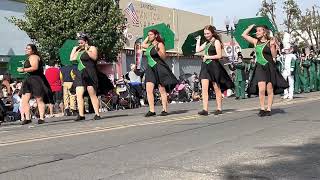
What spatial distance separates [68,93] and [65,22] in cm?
754

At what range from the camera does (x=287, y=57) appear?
1970cm

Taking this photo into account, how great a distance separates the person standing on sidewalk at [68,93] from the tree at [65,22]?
6330 mm

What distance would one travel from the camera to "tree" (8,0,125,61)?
23938 mm

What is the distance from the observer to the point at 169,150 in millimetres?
7469

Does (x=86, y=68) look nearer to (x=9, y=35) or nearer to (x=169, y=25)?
(x=9, y=35)

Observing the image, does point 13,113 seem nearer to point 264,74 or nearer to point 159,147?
point 264,74

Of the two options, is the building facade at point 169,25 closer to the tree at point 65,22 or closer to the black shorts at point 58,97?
the tree at point 65,22

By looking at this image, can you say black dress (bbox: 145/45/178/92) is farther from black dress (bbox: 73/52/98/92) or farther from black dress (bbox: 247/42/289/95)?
black dress (bbox: 247/42/289/95)

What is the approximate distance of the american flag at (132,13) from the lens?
34.8 m

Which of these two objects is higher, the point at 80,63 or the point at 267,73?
the point at 80,63

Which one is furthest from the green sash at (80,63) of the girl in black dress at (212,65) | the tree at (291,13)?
the tree at (291,13)

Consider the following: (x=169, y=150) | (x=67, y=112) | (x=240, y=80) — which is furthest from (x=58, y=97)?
(x=169, y=150)

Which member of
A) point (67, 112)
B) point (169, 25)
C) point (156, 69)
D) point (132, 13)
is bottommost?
point (67, 112)

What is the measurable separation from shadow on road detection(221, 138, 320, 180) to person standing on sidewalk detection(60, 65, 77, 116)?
1037cm
